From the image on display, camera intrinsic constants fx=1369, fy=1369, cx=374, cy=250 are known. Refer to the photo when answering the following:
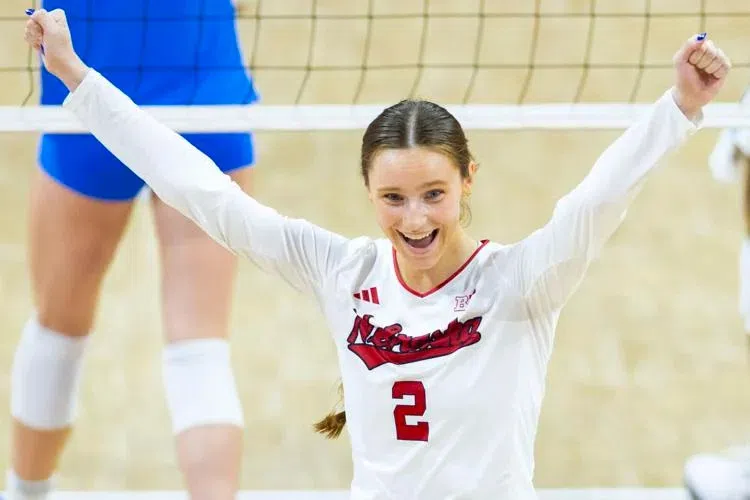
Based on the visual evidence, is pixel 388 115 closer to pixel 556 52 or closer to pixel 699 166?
pixel 699 166

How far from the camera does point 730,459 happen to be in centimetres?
344

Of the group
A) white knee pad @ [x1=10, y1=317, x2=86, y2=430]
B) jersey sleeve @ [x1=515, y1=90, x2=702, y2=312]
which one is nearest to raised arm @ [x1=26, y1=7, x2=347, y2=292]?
jersey sleeve @ [x1=515, y1=90, x2=702, y2=312]

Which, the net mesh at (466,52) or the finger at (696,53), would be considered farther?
the net mesh at (466,52)

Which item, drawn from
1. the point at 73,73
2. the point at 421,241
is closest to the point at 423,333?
the point at 421,241

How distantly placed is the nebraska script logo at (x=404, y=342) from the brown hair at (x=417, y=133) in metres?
0.23

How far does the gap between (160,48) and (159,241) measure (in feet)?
1.33

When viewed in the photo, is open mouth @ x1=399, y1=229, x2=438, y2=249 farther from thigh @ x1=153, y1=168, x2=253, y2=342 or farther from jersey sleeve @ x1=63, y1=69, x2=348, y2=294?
thigh @ x1=153, y1=168, x2=253, y2=342

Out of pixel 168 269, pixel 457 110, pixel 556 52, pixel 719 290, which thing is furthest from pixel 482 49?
pixel 168 269

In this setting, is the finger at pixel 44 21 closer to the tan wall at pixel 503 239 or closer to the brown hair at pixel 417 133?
the brown hair at pixel 417 133

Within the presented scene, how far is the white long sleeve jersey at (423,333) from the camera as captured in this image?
2.04 meters

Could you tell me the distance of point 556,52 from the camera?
21.0 feet

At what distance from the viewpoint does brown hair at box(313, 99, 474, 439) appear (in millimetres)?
2033

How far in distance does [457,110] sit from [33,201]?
93cm

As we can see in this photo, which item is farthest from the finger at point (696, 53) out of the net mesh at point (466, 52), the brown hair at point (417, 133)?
the net mesh at point (466, 52)
